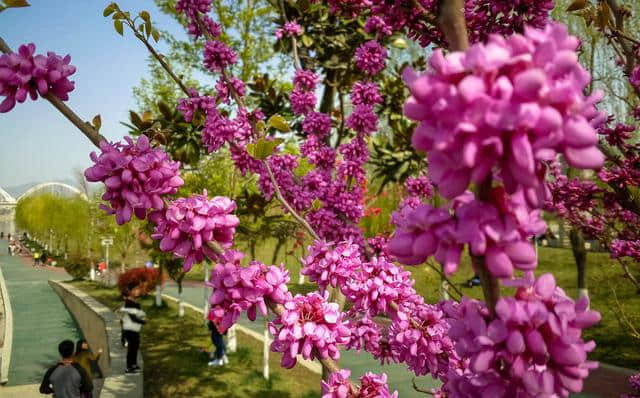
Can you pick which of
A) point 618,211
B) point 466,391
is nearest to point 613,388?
point 618,211

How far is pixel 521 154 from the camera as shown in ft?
2.12

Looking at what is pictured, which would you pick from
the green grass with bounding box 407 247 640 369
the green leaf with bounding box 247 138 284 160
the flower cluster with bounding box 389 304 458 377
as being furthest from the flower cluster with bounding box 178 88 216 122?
the green grass with bounding box 407 247 640 369

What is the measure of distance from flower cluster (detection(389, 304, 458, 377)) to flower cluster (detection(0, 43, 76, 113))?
149 centimetres

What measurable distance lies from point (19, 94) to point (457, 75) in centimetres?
137

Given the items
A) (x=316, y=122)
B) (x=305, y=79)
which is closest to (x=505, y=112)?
(x=316, y=122)

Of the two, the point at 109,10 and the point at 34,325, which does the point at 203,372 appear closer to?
the point at 109,10

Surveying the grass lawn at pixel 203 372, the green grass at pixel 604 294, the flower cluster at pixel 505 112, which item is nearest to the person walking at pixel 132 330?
the grass lawn at pixel 203 372

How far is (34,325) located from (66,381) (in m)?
14.4

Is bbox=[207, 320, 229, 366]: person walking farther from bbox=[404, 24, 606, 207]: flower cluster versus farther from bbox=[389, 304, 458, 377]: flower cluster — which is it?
bbox=[404, 24, 606, 207]: flower cluster

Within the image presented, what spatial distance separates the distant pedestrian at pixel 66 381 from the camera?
639 cm

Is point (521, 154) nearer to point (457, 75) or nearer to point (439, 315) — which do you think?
point (457, 75)

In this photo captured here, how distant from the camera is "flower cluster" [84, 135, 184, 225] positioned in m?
1.35

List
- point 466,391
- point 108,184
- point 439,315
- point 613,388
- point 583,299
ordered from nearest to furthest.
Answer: point 583,299 < point 466,391 < point 108,184 < point 439,315 < point 613,388

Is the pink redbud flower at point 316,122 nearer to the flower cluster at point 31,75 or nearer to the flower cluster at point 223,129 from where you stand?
the flower cluster at point 223,129
